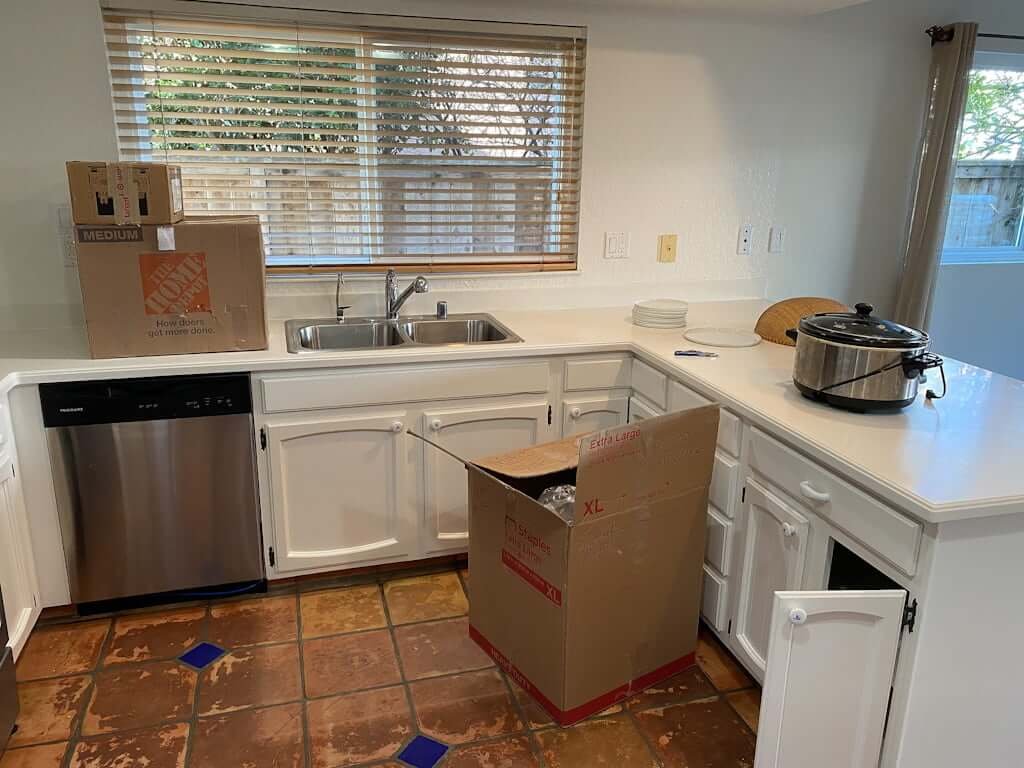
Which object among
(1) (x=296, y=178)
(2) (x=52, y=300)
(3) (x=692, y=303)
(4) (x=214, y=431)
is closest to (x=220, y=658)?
(4) (x=214, y=431)

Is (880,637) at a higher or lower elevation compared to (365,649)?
higher

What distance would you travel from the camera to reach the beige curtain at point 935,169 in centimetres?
328

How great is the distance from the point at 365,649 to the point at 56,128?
6.51 feet

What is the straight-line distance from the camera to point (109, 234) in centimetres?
225

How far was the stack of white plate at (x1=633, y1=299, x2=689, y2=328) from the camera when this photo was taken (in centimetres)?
292

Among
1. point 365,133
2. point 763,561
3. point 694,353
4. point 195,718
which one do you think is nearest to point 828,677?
point 763,561

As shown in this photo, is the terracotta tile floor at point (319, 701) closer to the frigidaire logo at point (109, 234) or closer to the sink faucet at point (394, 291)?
the sink faucet at point (394, 291)

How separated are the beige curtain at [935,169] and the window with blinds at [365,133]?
1.58 meters

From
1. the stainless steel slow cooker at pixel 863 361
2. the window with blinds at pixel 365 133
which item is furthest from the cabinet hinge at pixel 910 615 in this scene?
the window with blinds at pixel 365 133

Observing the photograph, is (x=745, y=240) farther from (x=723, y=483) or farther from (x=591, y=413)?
(x=723, y=483)

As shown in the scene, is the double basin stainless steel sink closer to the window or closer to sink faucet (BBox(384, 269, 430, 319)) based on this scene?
sink faucet (BBox(384, 269, 430, 319))

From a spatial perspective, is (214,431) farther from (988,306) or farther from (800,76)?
(988,306)

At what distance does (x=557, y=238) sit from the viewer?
3.19m

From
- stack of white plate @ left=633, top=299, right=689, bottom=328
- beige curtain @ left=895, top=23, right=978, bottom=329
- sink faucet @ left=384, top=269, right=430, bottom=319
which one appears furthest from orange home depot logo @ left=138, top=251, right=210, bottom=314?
beige curtain @ left=895, top=23, right=978, bottom=329
